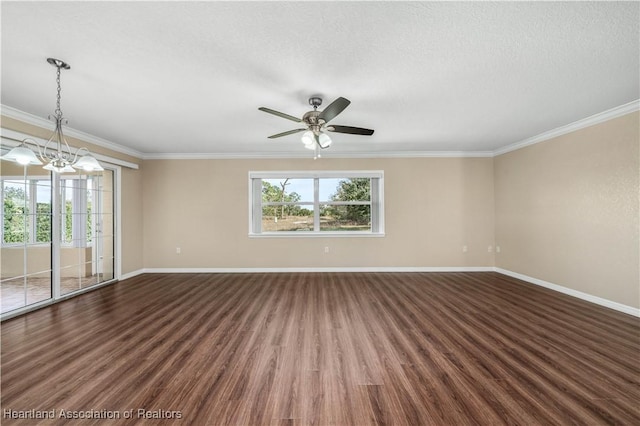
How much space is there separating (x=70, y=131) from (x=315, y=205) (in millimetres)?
4099

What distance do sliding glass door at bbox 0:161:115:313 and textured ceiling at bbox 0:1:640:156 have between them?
1081 millimetres

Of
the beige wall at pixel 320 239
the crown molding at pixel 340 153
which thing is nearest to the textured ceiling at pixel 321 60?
the crown molding at pixel 340 153

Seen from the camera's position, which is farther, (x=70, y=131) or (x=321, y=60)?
(x=70, y=131)

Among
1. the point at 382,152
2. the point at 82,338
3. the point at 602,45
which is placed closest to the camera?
the point at 602,45

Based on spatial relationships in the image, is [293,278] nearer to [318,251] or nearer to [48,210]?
[318,251]

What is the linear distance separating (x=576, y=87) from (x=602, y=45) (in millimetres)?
824

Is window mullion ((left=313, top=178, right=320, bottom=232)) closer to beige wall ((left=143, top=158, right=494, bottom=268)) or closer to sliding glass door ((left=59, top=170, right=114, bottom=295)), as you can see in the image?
beige wall ((left=143, top=158, right=494, bottom=268))

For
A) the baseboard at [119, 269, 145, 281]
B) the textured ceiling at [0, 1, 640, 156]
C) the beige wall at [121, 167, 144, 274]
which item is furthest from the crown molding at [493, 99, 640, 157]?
the baseboard at [119, 269, 145, 281]

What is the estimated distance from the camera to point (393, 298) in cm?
359

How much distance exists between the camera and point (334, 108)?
2252mm

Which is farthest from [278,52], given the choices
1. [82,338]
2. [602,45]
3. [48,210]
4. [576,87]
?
[48,210]

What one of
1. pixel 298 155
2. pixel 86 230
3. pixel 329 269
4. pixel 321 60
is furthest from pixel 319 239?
pixel 86 230

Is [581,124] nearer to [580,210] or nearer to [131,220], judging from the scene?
[580,210]

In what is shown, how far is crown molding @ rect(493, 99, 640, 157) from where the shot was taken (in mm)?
2928
